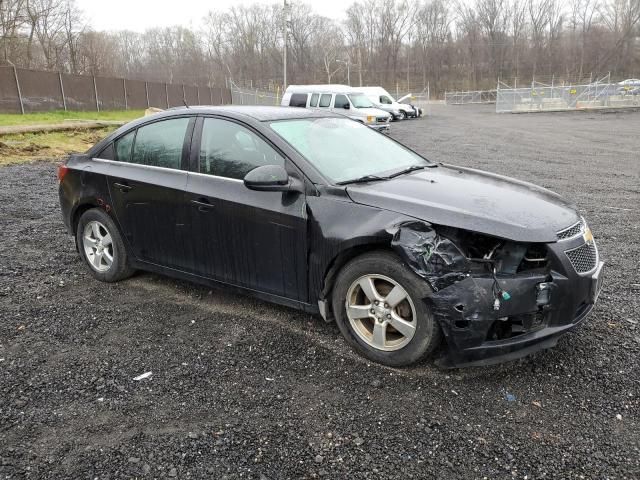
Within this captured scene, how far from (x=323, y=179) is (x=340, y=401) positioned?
1453mm

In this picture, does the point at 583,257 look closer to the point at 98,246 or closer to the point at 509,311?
the point at 509,311

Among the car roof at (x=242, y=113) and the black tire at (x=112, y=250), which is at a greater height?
the car roof at (x=242, y=113)

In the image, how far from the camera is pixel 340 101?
24.8 m

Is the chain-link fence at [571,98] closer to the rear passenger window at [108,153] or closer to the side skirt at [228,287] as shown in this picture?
the rear passenger window at [108,153]

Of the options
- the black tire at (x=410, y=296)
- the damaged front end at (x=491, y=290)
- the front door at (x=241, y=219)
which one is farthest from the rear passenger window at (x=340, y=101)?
the damaged front end at (x=491, y=290)

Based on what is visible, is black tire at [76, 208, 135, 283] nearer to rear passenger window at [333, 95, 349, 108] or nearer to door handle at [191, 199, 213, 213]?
door handle at [191, 199, 213, 213]

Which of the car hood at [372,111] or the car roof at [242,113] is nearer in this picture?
the car roof at [242,113]

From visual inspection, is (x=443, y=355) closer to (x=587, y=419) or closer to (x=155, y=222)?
(x=587, y=419)

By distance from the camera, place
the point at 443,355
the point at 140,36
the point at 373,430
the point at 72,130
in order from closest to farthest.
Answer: the point at 373,430 → the point at 443,355 → the point at 72,130 → the point at 140,36

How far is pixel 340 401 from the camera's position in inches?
116

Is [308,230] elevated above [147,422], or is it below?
above

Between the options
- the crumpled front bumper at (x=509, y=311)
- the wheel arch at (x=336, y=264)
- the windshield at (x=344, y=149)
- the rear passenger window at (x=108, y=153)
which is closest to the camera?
the crumpled front bumper at (x=509, y=311)

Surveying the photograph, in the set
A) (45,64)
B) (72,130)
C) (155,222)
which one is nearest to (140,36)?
(45,64)

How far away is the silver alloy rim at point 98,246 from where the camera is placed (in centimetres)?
473
